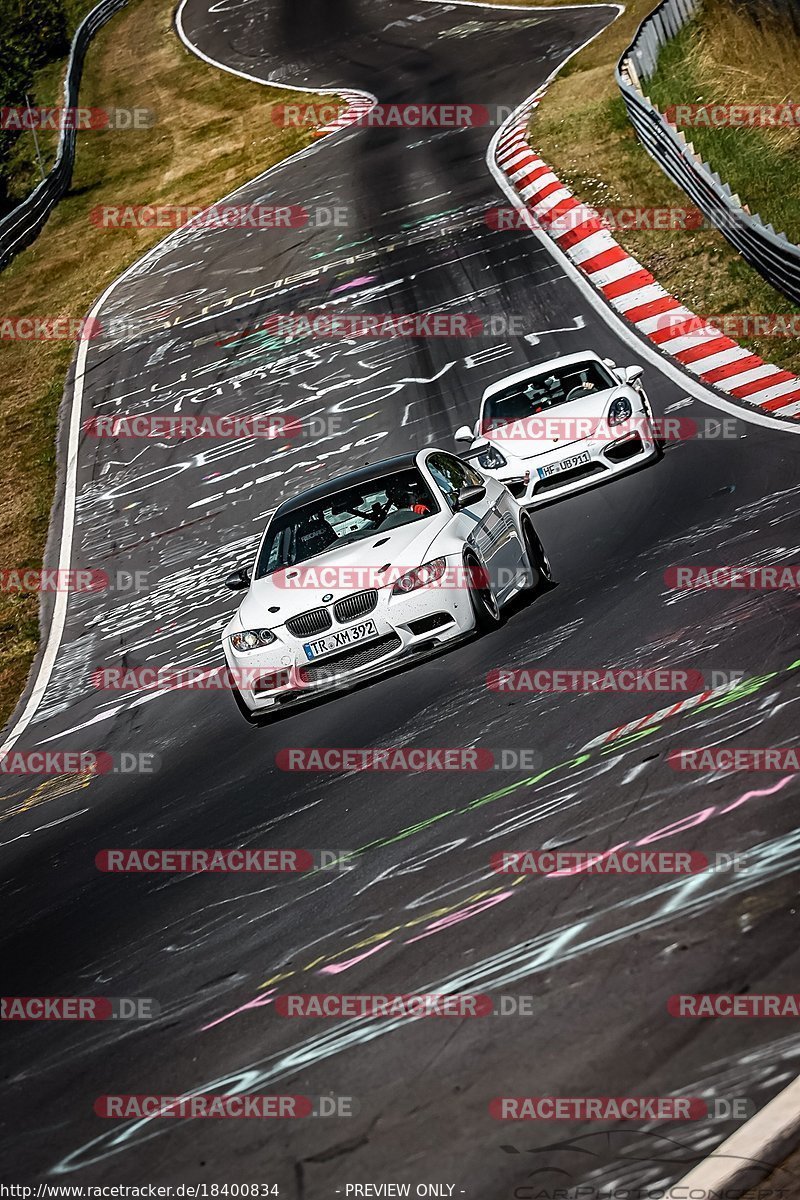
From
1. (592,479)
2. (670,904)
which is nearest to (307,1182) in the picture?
(670,904)

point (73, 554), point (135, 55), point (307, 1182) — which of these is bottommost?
point (73, 554)

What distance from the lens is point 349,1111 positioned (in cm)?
539

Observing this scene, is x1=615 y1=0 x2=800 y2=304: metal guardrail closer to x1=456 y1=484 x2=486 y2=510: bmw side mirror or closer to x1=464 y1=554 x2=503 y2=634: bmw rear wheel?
x1=456 y1=484 x2=486 y2=510: bmw side mirror

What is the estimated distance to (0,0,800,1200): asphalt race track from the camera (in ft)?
17.0

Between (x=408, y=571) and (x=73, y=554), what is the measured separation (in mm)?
9919

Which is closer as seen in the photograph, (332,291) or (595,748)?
(595,748)

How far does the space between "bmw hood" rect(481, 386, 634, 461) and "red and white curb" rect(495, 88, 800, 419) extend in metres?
1.88

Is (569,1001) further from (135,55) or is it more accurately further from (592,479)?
(135,55)

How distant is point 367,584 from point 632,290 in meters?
12.4

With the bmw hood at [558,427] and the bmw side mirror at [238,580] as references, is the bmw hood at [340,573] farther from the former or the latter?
the bmw hood at [558,427]

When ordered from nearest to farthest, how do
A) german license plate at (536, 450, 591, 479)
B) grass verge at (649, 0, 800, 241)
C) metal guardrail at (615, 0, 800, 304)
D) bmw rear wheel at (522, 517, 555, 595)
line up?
bmw rear wheel at (522, 517, 555, 595), german license plate at (536, 450, 591, 479), metal guardrail at (615, 0, 800, 304), grass verge at (649, 0, 800, 241)

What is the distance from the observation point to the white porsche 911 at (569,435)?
14.2 metres

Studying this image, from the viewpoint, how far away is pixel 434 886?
7.02 metres

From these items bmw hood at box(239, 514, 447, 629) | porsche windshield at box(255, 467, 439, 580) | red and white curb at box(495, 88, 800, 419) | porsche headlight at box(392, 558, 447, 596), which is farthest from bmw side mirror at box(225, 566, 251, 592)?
red and white curb at box(495, 88, 800, 419)
